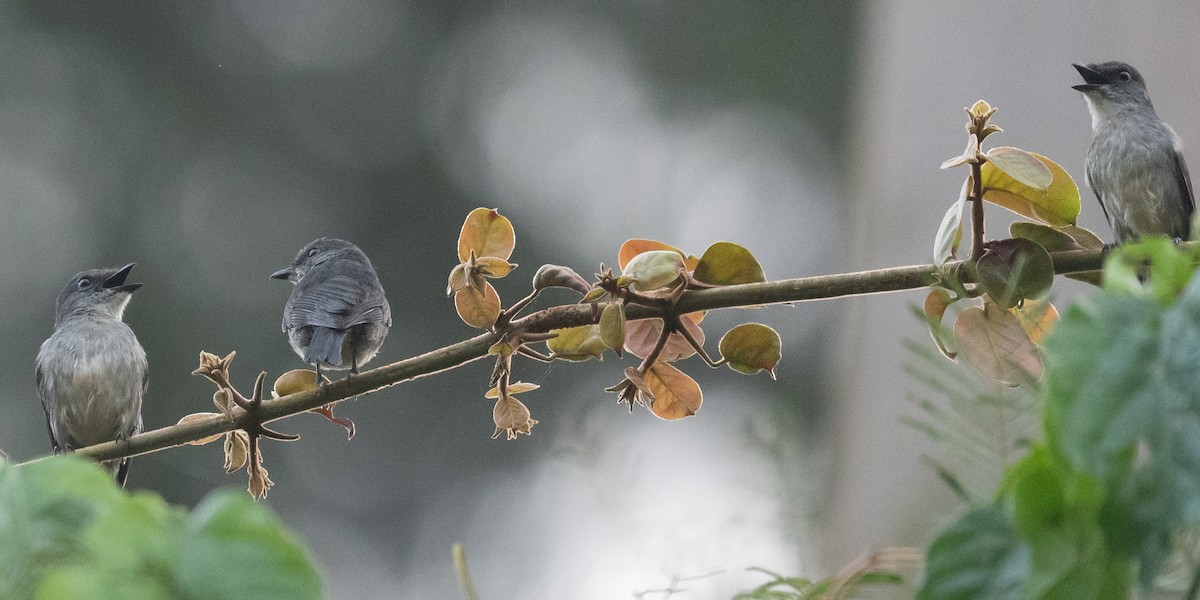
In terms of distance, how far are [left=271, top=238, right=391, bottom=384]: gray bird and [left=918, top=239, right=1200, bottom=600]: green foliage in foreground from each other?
1333mm

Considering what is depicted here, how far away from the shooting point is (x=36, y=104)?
8227 millimetres

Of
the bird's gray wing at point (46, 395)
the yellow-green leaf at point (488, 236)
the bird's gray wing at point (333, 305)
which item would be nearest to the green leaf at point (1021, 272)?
the yellow-green leaf at point (488, 236)

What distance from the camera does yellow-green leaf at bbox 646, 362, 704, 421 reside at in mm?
919

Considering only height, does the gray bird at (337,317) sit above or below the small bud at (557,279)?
below

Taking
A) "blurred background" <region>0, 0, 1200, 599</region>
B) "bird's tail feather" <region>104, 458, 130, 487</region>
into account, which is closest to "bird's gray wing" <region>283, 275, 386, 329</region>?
"bird's tail feather" <region>104, 458, 130, 487</region>

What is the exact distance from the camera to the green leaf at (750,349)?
91cm

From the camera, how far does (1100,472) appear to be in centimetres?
34

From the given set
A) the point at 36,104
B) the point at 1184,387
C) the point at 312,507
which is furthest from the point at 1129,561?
the point at 36,104

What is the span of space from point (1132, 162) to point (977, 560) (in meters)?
2.29

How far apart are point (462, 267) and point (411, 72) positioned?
8066mm

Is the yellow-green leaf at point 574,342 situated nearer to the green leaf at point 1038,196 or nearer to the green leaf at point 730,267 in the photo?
the green leaf at point 730,267

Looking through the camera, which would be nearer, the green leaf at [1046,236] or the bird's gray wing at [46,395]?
the green leaf at [1046,236]

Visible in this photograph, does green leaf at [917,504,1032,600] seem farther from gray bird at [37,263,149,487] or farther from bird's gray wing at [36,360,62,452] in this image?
bird's gray wing at [36,360,62,452]

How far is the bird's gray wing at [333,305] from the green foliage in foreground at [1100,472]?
1.50 m
